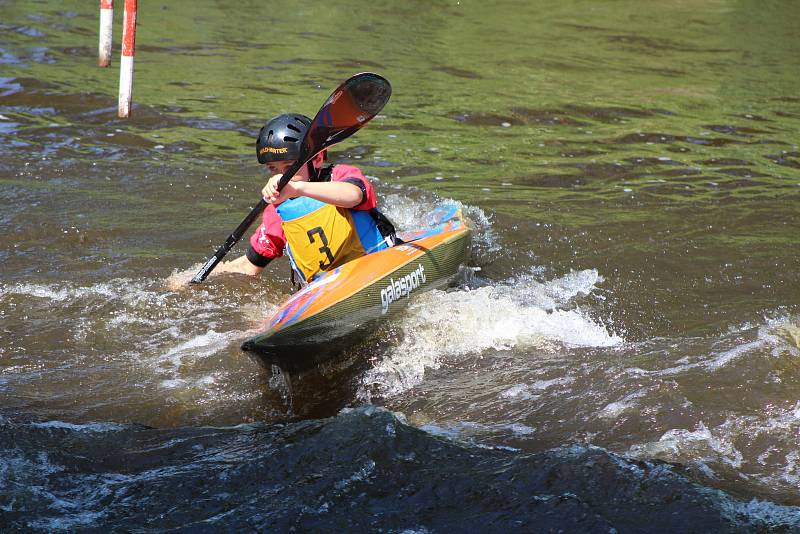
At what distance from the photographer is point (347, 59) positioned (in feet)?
42.0

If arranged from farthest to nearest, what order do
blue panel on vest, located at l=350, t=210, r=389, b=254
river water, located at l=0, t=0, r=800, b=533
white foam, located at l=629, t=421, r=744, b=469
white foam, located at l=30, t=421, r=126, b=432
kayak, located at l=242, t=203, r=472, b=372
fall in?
blue panel on vest, located at l=350, t=210, r=389, b=254, kayak, located at l=242, t=203, r=472, b=372, white foam, located at l=30, t=421, r=126, b=432, white foam, located at l=629, t=421, r=744, b=469, river water, located at l=0, t=0, r=800, b=533

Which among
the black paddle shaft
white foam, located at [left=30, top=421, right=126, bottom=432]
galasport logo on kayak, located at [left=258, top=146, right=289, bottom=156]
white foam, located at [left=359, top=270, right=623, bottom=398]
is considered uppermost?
the black paddle shaft

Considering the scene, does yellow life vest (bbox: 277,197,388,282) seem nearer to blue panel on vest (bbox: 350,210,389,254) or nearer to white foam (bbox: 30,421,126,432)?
blue panel on vest (bbox: 350,210,389,254)

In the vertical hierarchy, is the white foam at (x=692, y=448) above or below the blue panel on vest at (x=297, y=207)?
below

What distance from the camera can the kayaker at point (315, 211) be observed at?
13.8ft

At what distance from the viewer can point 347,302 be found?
4031mm

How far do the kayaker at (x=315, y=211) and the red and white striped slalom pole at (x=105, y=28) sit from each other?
4.50 meters

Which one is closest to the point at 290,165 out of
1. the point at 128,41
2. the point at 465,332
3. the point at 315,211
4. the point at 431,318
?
the point at 315,211

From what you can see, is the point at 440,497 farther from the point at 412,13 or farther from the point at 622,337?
the point at 412,13

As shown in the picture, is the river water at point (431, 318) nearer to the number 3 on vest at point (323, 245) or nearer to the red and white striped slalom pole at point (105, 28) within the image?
the number 3 on vest at point (323, 245)

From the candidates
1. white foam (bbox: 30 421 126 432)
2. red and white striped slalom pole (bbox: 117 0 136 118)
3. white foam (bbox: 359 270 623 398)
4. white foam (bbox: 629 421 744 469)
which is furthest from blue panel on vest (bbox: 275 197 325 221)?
red and white striped slalom pole (bbox: 117 0 136 118)

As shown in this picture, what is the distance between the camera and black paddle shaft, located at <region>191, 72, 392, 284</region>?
4.25 m

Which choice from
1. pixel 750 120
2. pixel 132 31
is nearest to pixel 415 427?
pixel 132 31

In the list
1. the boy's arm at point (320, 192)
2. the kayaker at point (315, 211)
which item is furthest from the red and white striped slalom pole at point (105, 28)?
the boy's arm at point (320, 192)
